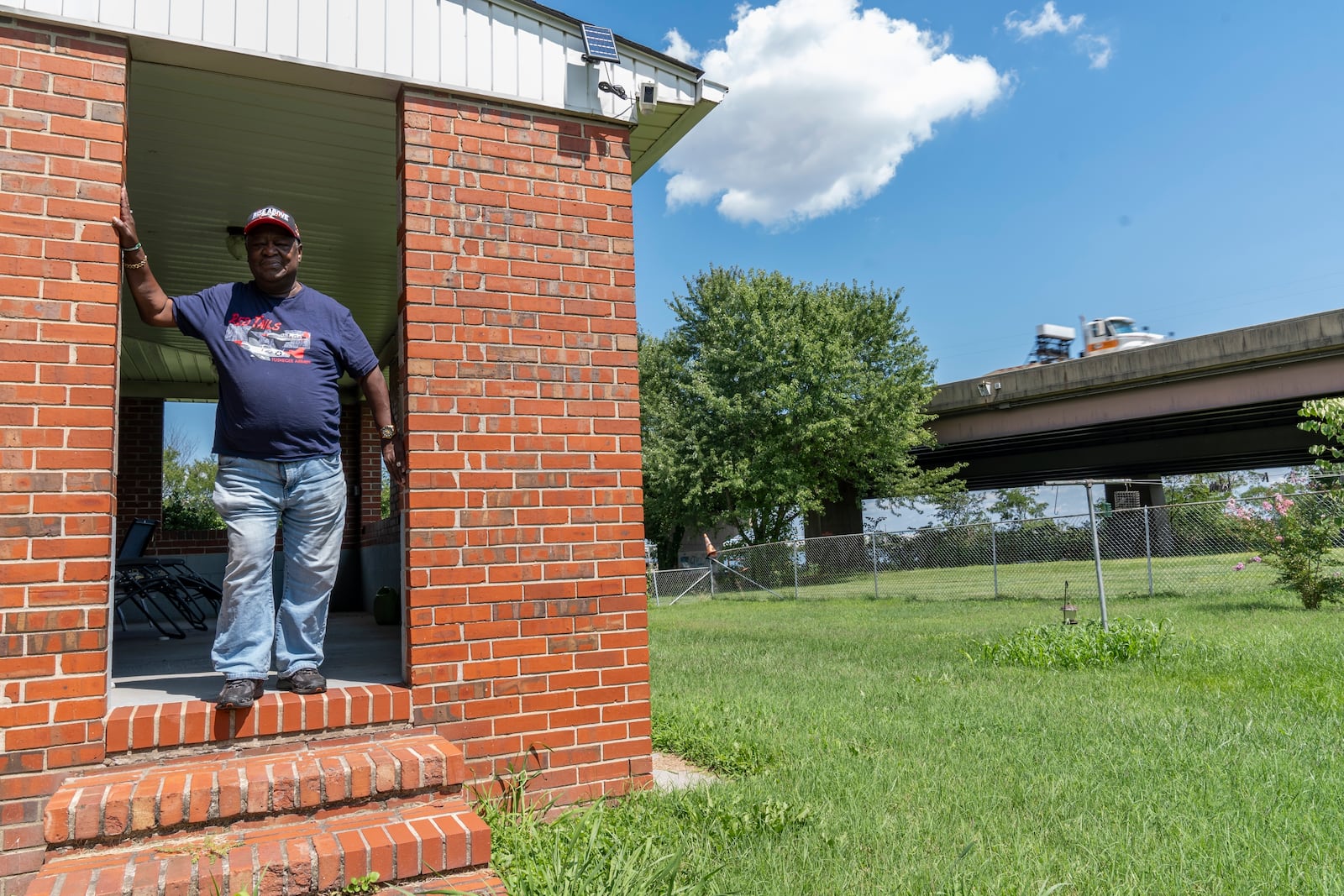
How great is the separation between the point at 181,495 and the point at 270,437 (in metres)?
9.08

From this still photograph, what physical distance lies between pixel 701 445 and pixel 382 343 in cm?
1785

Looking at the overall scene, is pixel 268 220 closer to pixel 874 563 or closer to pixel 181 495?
pixel 181 495

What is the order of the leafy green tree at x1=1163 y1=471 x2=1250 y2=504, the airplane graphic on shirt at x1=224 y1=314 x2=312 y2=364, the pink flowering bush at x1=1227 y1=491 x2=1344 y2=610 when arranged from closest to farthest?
the airplane graphic on shirt at x1=224 y1=314 x2=312 y2=364 → the pink flowering bush at x1=1227 y1=491 x2=1344 y2=610 → the leafy green tree at x1=1163 y1=471 x2=1250 y2=504

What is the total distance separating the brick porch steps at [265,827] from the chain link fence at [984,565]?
13.5m

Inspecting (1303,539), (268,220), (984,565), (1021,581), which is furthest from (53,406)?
(984,565)

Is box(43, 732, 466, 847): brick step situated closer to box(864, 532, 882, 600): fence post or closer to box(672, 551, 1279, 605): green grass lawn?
box(672, 551, 1279, 605): green grass lawn

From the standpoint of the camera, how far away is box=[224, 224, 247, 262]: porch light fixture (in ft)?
19.0

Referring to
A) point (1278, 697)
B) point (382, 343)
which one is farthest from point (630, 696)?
point (382, 343)

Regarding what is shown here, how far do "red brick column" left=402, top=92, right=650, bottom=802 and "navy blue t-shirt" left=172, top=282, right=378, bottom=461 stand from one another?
0.35 meters

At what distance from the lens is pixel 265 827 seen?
2.84 m

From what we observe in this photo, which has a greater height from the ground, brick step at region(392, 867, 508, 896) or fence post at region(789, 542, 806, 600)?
fence post at region(789, 542, 806, 600)

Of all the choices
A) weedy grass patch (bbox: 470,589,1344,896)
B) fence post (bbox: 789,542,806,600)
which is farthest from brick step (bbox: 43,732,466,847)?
fence post (bbox: 789,542,806,600)

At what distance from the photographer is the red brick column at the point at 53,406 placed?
288 cm

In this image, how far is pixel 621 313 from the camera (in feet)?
13.6
